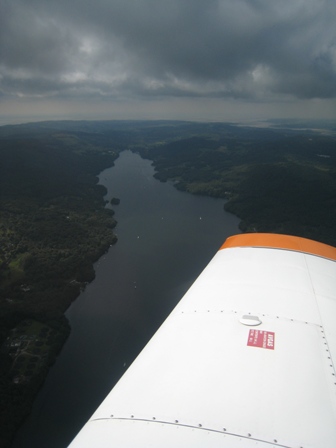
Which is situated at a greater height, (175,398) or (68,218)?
(175,398)

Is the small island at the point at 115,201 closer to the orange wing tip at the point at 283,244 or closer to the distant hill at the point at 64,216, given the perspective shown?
the distant hill at the point at 64,216

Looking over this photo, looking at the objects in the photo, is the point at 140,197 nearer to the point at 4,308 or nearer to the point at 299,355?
the point at 4,308

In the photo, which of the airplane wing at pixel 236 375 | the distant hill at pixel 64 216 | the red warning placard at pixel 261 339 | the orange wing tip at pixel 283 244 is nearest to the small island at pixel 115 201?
the distant hill at pixel 64 216

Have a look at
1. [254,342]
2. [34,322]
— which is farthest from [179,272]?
[254,342]

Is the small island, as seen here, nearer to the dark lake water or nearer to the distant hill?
the dark lake water

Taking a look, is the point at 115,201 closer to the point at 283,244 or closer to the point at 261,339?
the point at 283,244
